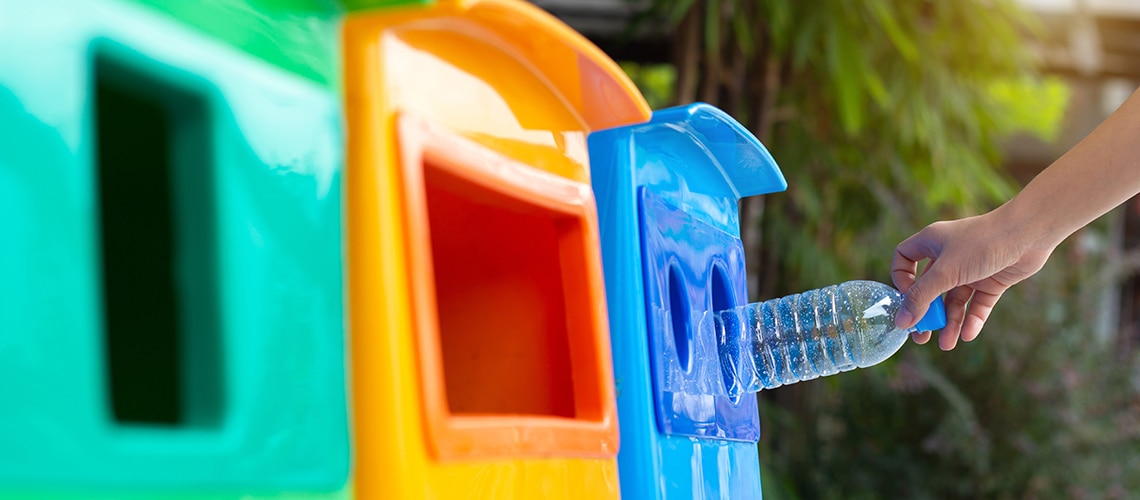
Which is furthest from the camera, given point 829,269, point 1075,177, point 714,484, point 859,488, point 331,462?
point 859,488

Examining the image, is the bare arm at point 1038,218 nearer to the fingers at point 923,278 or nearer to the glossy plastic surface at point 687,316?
the fingers at point 923,278

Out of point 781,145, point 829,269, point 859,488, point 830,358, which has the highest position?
point 781,145

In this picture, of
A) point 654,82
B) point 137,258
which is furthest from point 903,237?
point 137,258

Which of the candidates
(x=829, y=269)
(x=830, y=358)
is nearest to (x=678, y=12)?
(x=829, y=269)

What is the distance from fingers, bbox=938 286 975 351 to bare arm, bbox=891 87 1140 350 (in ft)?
0.21

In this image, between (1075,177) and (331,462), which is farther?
(1075,177)

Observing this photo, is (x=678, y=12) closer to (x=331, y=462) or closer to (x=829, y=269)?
(x=829, y=269)

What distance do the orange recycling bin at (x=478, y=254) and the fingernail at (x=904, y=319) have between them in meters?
0.37

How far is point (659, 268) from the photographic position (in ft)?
4.17

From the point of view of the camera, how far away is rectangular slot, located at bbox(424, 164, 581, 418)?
47.7 inches

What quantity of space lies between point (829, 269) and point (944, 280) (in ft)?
6.99

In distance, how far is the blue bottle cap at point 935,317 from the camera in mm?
1283

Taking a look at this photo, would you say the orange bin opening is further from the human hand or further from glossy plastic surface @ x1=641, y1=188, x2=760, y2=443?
the human hand

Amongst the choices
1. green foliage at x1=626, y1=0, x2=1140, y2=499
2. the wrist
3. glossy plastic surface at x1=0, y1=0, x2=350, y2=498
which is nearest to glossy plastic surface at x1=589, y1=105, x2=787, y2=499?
the wrist
